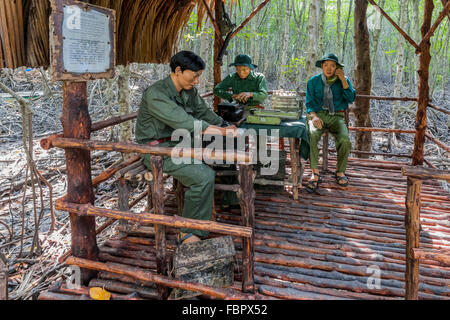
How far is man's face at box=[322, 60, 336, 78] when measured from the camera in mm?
4909

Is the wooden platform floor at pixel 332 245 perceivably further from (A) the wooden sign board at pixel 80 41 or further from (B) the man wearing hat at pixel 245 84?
(A) the wooden sign board at pixel 80 41

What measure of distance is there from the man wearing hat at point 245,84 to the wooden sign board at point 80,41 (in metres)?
2.37

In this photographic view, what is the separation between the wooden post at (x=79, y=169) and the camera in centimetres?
278

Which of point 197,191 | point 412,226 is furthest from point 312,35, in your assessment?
point 412,226

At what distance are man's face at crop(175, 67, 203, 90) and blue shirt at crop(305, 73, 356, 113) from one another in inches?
90.8

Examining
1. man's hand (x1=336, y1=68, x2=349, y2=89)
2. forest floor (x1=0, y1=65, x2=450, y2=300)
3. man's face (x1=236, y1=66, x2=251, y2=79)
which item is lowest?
forest floor (x1=0, y1=65, x2=450, y2=300)

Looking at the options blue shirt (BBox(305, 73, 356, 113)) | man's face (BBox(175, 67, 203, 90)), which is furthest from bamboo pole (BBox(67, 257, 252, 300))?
blue shirt (BBox(305, 73, 356, 113))

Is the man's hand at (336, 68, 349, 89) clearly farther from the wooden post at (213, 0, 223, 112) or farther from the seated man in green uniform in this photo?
the seated man in green uniform

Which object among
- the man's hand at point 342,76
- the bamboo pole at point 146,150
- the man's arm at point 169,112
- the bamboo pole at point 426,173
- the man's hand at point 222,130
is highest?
the man's hand at point 342,76

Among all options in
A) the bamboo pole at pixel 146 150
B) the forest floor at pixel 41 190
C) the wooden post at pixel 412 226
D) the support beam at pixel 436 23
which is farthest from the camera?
the forest floor at pixel 41 190

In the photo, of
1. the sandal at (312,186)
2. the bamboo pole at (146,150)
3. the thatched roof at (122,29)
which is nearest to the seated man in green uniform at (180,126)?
the bamboo pole at (146,150)

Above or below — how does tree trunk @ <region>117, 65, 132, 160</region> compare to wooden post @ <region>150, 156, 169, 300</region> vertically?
above
